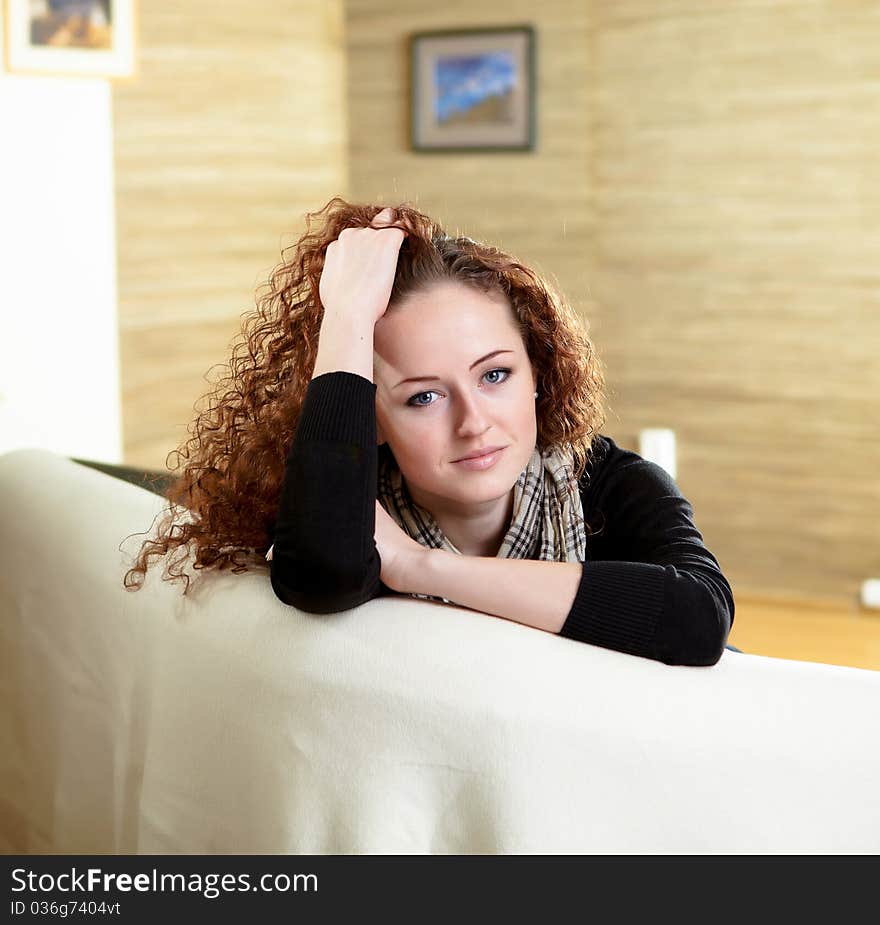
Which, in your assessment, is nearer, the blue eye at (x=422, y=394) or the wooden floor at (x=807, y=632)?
the blue eye at (x=422, y=394)

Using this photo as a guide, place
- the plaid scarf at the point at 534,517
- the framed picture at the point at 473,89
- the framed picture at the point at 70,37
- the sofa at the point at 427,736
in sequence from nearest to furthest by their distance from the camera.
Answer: the sofa at the point at 427,736
the plaid scarf at the point at 534,517
the framed picture at the point at 70,37
the framed picture at the point at 473,89

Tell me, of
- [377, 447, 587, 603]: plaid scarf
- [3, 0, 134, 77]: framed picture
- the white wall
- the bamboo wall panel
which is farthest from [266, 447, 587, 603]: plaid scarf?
the bamboo wall panel

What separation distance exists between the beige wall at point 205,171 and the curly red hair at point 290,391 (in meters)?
2.21

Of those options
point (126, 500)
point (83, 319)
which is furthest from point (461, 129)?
point (126, 500)

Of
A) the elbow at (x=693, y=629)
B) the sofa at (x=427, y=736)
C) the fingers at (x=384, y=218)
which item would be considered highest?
the fingers at (x=384, y=218)

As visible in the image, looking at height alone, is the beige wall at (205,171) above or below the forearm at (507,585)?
above

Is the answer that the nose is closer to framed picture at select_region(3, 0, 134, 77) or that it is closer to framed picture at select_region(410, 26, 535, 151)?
framed picture at select_region(3, 0, 134, 77)

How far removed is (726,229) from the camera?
4105 mm

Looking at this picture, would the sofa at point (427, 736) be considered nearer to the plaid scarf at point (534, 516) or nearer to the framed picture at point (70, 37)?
the plaid scarf at point (534, 516)

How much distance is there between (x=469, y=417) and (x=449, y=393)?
44 mm

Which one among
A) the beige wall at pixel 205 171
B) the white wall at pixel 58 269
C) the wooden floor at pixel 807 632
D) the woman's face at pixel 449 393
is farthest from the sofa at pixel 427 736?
the wooden floor at pixel 807 632

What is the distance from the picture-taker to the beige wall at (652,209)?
3.86m

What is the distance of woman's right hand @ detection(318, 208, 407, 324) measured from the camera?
1385 millimetres

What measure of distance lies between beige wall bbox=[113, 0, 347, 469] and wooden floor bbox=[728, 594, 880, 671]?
203 centimetres
